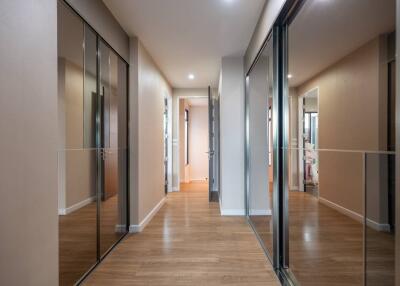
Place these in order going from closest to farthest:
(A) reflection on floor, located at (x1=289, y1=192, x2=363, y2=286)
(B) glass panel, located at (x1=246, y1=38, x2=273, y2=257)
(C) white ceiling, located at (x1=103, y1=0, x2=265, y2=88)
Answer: (A) reflection on floor, located at (x1=289, y1=192, x2=363, y2=286)
(C) white ceiling, located at (x1=103, y1=0, x2=265, y2=88)
(B) glass panel, located at (x1=246, y1=38, x2=273, y2=257)

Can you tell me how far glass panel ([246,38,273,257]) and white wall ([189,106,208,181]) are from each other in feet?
16.0

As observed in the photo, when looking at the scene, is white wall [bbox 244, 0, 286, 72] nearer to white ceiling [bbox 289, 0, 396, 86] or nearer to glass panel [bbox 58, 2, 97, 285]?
white ceiling [bbox 289, 0, 396, 86]

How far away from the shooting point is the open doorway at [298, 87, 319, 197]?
1690 millimetres

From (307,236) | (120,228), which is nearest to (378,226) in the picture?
(307,236)

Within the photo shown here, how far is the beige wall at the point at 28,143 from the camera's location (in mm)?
1293

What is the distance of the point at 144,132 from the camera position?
3.82m

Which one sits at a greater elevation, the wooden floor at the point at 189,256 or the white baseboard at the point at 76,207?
the white baseboard at the point at 76,207

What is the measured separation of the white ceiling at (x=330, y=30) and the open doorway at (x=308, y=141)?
160mm

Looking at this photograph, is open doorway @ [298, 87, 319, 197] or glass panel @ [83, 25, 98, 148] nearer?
open doorway @ [298, 87, 319, 197]

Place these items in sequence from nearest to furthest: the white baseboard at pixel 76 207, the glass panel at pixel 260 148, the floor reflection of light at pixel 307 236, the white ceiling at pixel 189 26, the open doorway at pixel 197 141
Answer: the floor reflection of light at pixel 307 236, the white baseboard at pixel 76 207, the white ceiling at pixel 189 26, the glass panel at pixel 260 148, the open doorway at pixel 197 141

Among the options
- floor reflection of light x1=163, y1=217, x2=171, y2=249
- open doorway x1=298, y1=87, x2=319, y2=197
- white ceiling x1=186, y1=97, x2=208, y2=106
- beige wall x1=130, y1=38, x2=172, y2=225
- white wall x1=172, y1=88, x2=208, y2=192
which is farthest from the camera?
white ceiling x1=186, y1=97, x2=208, y2=106

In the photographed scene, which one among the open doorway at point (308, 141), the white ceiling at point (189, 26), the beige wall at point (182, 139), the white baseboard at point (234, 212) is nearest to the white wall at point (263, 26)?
the white ceiling at point (189, 26)

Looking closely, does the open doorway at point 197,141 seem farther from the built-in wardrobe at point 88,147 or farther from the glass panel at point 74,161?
the glass panel at point 74,161

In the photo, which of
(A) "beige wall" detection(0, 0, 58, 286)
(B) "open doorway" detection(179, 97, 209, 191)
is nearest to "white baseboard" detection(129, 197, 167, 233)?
(A) "beige wall" detection(0, 0, 58, 286)
